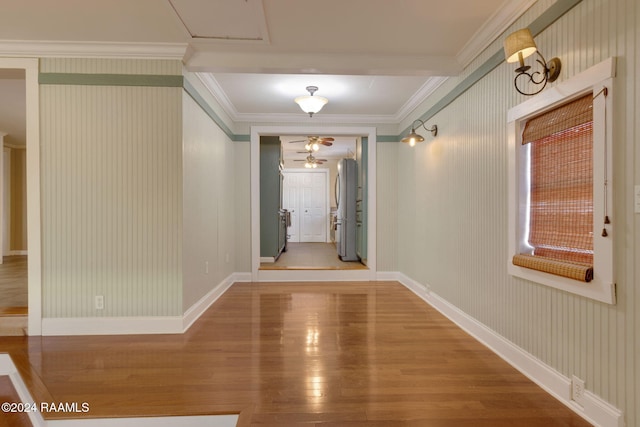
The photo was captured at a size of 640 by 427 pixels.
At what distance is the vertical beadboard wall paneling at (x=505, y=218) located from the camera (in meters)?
1.57

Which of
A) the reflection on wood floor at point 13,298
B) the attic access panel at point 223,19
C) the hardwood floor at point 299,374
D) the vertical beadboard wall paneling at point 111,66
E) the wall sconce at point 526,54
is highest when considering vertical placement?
the attic access panel at point 223,19

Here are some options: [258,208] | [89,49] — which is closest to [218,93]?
[89,49]

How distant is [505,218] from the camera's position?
251 cm

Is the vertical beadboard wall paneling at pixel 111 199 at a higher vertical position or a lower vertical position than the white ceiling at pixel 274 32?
lower

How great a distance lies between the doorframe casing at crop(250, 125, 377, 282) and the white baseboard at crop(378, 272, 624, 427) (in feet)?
5.71

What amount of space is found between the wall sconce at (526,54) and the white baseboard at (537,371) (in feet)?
5.68

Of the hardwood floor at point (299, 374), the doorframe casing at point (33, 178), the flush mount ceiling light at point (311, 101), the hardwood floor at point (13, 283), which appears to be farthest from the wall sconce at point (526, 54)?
the hardwood floor at point (13, 283)

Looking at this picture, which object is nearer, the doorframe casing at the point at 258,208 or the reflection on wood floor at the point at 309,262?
the doorframe casing at the point at 258,208

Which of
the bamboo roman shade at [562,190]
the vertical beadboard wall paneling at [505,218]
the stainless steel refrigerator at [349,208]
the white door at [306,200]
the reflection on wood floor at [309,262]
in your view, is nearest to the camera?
the vertical beadboard wall paneling at [505,218]

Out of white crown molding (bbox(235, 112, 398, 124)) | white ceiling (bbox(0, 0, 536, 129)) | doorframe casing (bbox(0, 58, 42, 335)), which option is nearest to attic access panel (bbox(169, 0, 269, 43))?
white ceiling (bbox(0, 0, 536, 129))

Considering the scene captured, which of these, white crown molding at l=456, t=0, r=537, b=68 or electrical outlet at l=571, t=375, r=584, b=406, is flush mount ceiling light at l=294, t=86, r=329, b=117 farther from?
electrical outlet at l=571, t=375, r=584, b=406

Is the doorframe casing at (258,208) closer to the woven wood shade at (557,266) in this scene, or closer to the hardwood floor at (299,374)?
the hardwood floor at (299,374)

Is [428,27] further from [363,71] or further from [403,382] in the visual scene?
[403,382]

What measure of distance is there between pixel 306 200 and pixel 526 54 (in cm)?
884
